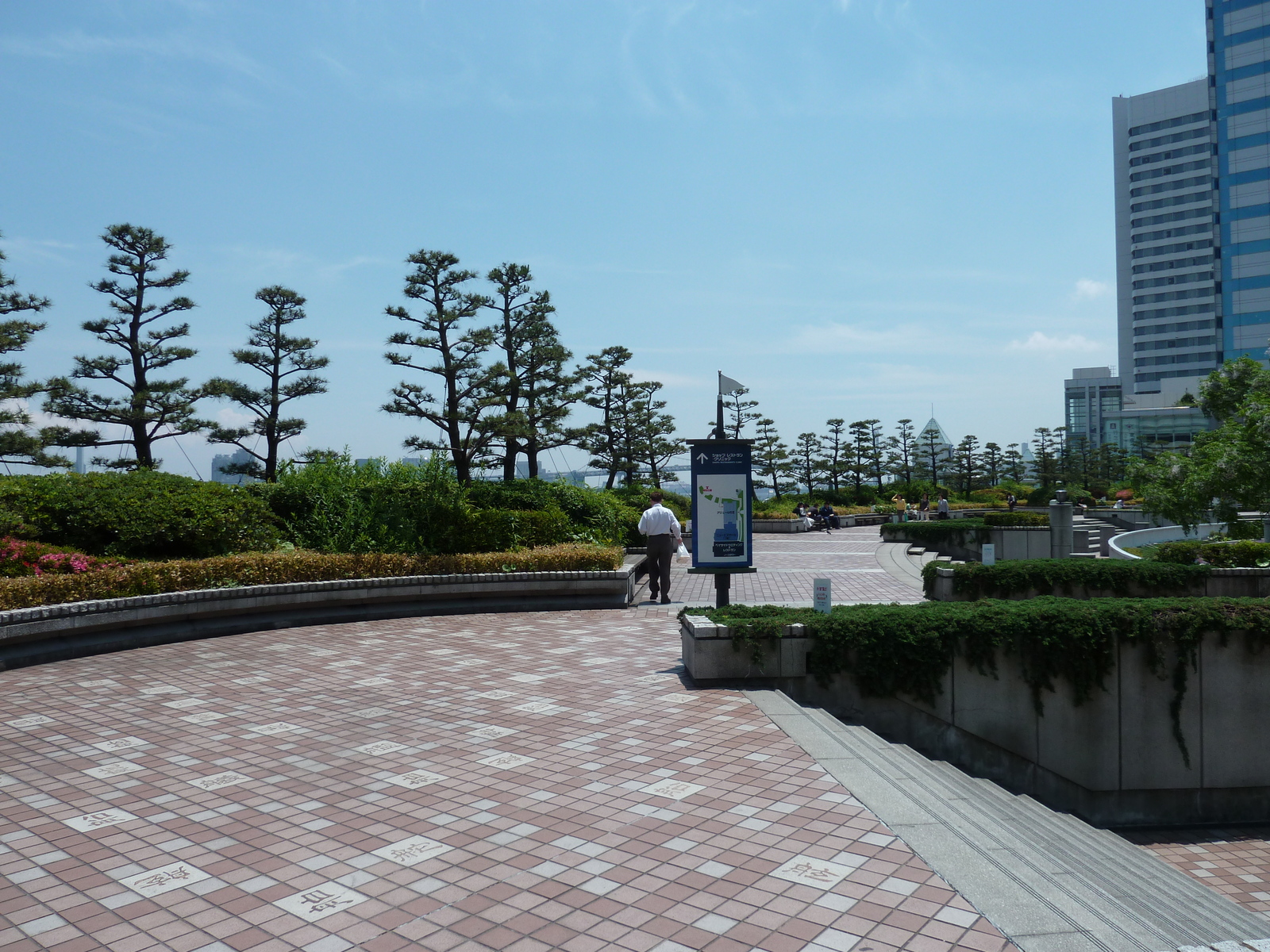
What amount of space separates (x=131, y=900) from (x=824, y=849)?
324cm

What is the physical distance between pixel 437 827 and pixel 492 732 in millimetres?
1840

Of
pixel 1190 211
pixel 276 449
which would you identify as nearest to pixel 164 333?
pixel 276 449

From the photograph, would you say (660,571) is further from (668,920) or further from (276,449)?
(276,449)

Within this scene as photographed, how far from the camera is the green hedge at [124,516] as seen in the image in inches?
485

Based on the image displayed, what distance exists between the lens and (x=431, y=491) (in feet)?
50.4

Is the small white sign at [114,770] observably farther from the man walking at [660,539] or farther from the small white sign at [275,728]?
the man walking at [660,539]

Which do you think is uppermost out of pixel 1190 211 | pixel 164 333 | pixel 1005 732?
pixel 1190 211

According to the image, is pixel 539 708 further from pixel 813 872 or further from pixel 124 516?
pixel 124 516

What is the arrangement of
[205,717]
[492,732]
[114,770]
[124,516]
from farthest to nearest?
1. [124,516]
2. [205,717]
3. [492,732]
4. [114,770]

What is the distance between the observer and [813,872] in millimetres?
4043

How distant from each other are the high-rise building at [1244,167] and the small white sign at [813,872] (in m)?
88.5

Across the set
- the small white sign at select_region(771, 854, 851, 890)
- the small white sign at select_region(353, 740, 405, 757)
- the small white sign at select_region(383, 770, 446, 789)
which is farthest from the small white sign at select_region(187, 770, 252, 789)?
the small white sign at select_region(771, 854, 851, 890)

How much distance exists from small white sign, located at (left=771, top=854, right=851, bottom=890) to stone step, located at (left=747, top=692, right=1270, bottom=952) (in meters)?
0.47

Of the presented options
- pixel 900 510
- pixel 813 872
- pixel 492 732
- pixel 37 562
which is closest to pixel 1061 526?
pixel 492 732
